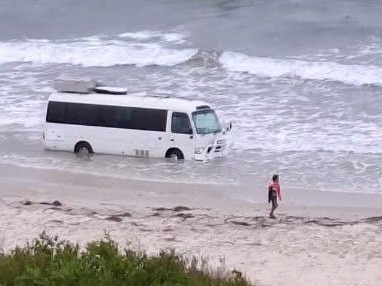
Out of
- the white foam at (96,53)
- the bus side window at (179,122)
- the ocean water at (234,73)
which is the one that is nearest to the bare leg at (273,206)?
the ocean water at (234,73)

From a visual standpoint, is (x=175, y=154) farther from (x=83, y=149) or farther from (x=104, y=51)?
(x=104, y=51)

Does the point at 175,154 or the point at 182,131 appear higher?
the point at 182,131

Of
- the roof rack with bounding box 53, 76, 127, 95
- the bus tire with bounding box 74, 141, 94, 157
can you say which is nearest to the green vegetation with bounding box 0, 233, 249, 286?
the bus tire with bounding box 74, 141, 94, 157

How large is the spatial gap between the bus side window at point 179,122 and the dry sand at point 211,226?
256 centimetres

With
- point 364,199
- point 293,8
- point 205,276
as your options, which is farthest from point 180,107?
point 293,8

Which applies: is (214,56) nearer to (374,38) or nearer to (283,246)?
(374,38)

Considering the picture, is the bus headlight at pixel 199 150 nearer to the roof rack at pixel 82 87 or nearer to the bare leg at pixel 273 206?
the roof rack at pixel 82 87

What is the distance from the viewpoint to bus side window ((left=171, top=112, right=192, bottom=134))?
86.9 ft

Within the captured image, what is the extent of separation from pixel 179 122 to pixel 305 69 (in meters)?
11.5

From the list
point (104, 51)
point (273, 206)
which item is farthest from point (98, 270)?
point (104, 51)

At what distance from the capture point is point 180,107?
2652cm

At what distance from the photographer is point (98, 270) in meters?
11.3

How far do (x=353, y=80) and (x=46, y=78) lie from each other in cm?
1128

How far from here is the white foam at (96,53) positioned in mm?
40156
